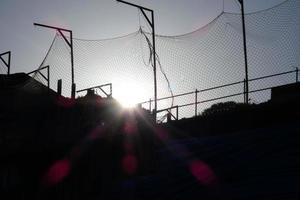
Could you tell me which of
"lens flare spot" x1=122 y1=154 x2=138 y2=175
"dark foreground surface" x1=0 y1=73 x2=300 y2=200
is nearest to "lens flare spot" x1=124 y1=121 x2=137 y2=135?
"dark foreground surface" x1=0 y1=73 x2=300 y2=200

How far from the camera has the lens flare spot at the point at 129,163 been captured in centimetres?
1371

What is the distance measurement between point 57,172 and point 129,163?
7.17 feet

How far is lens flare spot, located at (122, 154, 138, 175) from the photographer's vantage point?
13712mm

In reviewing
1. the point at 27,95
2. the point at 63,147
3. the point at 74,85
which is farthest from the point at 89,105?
the point at 27,95

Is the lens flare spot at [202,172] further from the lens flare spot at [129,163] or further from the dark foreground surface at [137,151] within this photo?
the lens flare spot at [129,163]

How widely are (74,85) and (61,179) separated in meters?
5.01

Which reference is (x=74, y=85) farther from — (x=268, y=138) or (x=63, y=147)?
(x=268, y=138)

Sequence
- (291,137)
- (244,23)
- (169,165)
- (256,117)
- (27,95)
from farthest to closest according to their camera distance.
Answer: (27,95) → (244,23) → (256,117) → (169,165) → (291,137)

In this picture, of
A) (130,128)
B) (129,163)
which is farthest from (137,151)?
(130,128)

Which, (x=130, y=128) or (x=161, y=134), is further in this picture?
(x=161, y=134)

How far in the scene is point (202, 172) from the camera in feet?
29.2

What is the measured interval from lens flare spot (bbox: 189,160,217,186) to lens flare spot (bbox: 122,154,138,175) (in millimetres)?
4210

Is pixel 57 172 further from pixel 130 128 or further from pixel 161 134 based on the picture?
pixel 161 134

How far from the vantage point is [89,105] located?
58.0 ft
